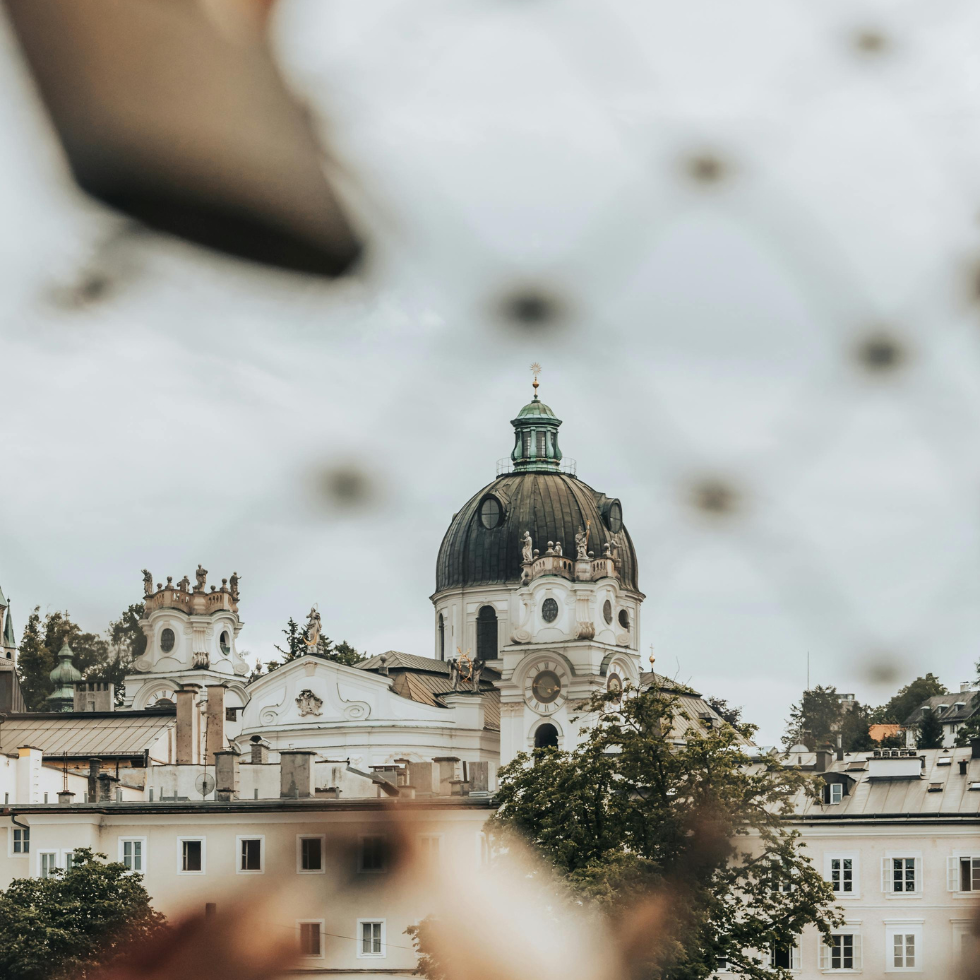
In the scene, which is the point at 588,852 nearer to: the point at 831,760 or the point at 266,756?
the point at 831,760

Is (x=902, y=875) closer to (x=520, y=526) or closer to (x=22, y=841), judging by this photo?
(x=22, y=841)

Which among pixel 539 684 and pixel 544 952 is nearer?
pixel 544 952

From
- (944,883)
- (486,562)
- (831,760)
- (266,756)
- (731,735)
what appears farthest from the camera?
(486,562)

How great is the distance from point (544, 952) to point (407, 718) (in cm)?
4212

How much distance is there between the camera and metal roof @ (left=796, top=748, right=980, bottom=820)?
30531mm

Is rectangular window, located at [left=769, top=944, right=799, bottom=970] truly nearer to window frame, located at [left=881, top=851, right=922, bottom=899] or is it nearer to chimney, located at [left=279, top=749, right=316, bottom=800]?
window frame, located at [left=881, top=851, right=922, bottom=899]

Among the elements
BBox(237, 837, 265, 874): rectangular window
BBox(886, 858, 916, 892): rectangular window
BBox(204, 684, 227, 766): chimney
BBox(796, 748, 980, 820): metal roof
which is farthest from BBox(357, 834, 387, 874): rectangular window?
BBox(204, 684, 227, 766): chimney

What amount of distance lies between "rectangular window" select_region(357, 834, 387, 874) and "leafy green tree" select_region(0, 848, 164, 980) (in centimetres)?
1357

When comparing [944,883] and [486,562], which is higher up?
[486,562]

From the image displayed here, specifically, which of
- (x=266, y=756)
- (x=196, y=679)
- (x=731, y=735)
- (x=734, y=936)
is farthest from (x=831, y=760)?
(x=196, y=679)

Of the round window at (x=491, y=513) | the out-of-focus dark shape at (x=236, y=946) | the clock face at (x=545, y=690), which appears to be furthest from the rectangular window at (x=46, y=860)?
the round window at (x=491, y=513)

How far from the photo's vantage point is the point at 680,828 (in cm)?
2109

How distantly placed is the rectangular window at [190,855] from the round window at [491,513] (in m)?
32.6

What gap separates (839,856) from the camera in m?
30.4
